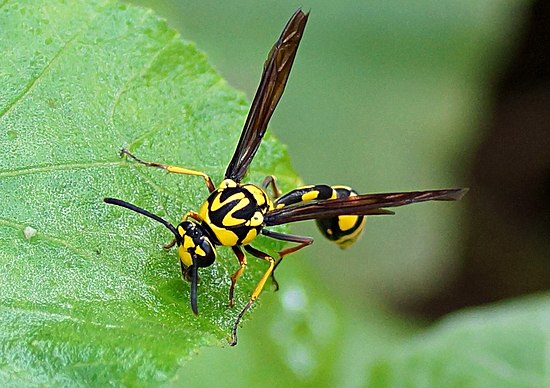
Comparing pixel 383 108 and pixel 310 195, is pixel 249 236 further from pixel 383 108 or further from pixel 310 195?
pixel 383 108

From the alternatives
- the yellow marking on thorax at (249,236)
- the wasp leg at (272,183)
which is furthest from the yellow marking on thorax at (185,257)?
the wasp leg at (272,183)

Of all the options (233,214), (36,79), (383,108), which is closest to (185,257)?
(233,214)

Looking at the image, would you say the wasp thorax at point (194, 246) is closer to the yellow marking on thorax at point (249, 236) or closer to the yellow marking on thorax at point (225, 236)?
the yellow marking on thorax at point (225, 236)

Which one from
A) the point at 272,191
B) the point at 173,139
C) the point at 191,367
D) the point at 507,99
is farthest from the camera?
the point at 507,99

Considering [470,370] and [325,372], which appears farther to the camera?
[325,372]

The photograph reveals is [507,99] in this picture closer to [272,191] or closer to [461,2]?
[461,2]

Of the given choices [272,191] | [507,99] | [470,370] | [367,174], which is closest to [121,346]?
[272,191]
